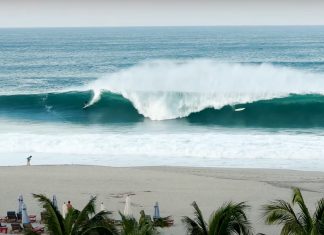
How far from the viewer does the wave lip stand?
35.1m

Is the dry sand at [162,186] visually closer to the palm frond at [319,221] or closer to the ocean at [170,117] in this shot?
the ocean at [170,117]

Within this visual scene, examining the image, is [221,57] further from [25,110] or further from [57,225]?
[57,225]

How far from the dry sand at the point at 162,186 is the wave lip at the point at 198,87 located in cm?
1303

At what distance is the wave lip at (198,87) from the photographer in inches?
1380

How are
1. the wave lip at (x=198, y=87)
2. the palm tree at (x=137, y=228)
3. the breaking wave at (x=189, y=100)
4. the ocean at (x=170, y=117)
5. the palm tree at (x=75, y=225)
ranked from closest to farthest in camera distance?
1. the palm tree at (x=137, y=228)
2. the palm tree at (x=75, y=225)
3. the ocean at (x=170, y=117)
4. the breaking wave at (x=189, y=100)
5. the wave lip at (x=198, y=87)

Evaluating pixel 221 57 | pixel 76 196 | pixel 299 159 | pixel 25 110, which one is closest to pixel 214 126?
pixel 299 159

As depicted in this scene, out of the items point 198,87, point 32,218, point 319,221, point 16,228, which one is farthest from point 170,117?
point 319,221

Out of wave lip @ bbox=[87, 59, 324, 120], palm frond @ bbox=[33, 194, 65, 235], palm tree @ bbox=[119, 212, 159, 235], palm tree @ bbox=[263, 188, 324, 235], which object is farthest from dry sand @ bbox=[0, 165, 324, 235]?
wave lip @ bbox=[87, 59, 324, 120]

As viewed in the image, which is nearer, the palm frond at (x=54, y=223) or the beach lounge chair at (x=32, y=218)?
the palm frond at (x=54, y=223)

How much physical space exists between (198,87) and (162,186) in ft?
71.5

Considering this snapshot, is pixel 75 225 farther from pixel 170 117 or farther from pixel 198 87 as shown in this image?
pixel 198 87

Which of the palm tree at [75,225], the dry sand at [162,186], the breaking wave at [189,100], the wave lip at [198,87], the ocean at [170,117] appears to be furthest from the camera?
the wave lip at [198,87]

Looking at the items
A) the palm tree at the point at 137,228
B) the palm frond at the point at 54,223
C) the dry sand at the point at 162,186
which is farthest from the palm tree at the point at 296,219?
the dry sand at the point at 162,186

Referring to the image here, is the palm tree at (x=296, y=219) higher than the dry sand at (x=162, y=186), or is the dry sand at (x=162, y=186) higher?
the palm tree at (x=296, y=219)
